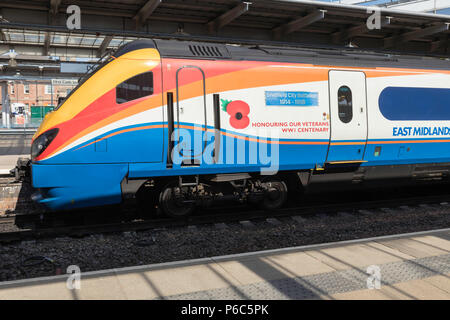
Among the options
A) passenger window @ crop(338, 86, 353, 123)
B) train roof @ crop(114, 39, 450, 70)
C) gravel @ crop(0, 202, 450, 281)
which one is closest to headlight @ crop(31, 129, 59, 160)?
gravel @ crop(0, 202, 450, 281)

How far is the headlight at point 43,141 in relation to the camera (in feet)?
21.4

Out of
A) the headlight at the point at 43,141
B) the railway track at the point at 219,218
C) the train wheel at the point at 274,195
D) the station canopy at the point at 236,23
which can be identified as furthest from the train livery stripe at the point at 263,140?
the station canopy at the point at 236,23

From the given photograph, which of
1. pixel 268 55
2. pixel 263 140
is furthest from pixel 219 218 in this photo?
pixel 268 55

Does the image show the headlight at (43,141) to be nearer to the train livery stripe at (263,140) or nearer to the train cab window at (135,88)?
the train livery stripe at (263,140)

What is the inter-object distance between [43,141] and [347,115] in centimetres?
561

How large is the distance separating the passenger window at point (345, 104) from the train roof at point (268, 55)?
554 millimetres

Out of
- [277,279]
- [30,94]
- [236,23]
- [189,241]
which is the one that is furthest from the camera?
[30,94]

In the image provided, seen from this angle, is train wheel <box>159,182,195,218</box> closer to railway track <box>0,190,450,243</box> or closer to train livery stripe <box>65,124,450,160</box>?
railway track <box>0,190,450,243</box>

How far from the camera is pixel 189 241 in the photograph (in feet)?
22.2

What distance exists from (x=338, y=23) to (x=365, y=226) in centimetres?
654

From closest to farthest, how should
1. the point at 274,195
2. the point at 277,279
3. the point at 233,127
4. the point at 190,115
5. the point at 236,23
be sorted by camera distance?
1. the point at 277,279
2. the point at 190,115
3. the point at 233,127
4. the point at 274,195
5. the point at 236,23

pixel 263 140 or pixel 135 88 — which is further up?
pixel 135 88

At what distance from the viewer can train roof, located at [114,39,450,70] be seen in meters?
7.12

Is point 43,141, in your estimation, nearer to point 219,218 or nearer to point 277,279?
point 219,218
